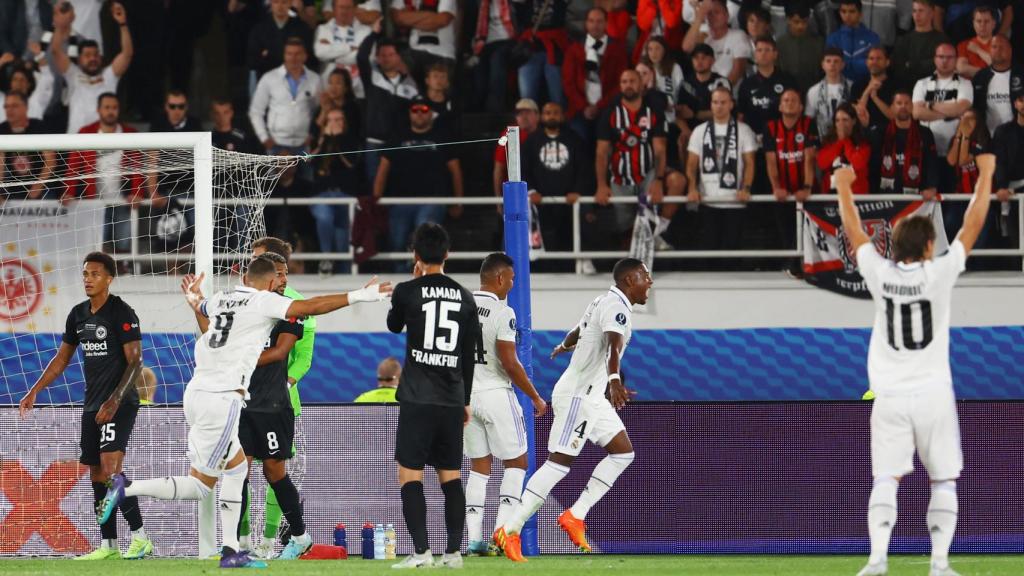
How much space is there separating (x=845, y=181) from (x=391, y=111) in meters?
9.05

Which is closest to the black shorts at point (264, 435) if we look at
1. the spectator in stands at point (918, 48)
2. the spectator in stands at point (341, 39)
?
the spectator in stands at point (341, 39)

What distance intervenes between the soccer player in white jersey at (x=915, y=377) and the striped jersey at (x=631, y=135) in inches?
322

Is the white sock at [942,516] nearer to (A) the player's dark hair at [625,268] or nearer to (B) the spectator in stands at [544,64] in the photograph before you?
(A) the player's dark hair at [625,268]

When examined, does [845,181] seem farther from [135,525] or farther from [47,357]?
[47,357]

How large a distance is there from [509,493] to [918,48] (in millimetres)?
8526

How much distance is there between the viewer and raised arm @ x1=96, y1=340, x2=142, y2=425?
9.88 m

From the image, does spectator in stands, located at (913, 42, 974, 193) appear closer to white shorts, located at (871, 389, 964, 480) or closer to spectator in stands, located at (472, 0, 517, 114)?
spectator in stands, located at (472, 0, 517, 114)

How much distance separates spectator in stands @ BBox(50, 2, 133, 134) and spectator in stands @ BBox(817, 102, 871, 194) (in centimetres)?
786

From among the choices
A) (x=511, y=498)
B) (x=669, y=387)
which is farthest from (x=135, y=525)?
(x=669, y=387)

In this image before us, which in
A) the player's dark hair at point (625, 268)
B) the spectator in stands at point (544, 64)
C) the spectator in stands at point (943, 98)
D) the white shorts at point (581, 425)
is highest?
Result: the spectator in stands at point (544, 64)

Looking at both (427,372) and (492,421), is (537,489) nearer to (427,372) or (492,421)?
(492,421)

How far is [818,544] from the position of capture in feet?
35.2

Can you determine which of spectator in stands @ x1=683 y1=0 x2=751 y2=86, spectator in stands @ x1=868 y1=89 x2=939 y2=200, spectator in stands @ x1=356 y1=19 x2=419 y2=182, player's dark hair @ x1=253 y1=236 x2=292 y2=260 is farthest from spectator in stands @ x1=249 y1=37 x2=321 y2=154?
player's dark hair @ x1=253 y1=236 x2=292 y2=260

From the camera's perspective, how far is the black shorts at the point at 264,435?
970 cm
